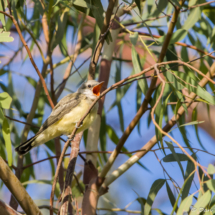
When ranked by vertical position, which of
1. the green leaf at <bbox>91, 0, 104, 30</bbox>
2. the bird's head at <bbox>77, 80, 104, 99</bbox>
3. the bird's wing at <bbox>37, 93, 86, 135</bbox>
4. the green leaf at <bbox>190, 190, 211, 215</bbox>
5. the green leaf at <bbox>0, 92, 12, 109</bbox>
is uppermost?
the green leaf at <bbox>91, 0, 104, 30</bbox>

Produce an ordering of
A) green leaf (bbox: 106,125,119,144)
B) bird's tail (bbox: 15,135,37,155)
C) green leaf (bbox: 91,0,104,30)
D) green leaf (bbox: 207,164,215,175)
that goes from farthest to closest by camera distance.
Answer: green leaf (bbox: 106,125,119,144)
bird's tail (bbox: 15,135,37,155)
green leaf (bbox: 91,0,104,30)
green leaf (bbox: 207,164,215,175)

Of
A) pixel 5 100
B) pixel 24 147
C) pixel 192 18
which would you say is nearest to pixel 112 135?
pixel 24 147

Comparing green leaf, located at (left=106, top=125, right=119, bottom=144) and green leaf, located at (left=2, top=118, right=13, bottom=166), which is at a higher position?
green leaf, located at (left=2, top=118, right=13, bottom=166)

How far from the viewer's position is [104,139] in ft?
11.1

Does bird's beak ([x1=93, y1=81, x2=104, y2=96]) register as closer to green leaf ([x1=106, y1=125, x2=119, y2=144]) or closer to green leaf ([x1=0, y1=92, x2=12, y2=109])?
green leaf ([x1=106, y1=125, x2=119, y2=144])

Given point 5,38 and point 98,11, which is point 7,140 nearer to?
point 5,38

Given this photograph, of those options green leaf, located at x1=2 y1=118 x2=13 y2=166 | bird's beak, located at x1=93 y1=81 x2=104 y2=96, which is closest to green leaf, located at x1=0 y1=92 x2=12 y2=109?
green leaf, located at x1=2 y1=118 x2=13 y2=166

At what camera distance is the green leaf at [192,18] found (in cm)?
260

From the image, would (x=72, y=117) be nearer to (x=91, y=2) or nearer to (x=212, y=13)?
(x=91, y=2)

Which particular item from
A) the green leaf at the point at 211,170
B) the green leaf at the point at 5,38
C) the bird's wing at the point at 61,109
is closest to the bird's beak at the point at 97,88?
the bird's wing at the point at 61,109

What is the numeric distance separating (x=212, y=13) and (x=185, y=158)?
1982 millimetres

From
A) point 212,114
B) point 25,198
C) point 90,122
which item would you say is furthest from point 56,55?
point 25,198

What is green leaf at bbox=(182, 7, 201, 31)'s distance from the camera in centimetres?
260

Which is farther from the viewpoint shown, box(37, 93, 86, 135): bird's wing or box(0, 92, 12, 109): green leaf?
box(37, 93, 86, 135): bird's wing
